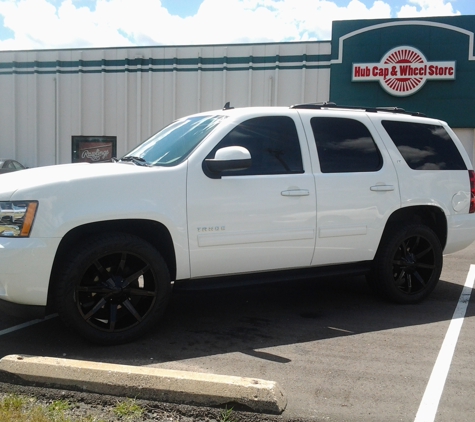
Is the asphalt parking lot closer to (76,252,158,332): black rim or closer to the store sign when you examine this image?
(76,252,158,332): black rim

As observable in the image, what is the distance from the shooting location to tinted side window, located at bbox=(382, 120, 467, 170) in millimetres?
5699

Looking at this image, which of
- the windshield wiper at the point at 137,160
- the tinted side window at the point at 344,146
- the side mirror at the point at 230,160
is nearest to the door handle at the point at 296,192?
the tinted side window at the point at 344,146

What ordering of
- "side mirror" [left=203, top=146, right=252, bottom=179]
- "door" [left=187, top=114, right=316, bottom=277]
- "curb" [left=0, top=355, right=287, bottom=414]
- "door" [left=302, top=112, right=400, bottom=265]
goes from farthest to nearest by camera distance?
"door" [left=302, top=112, right=400, bottom=265] → "door" [left=187, top=114, right=316, bottom=277] → "side mirror" [left=203, top=146, right=252, bottom=179] → "curb" [left=0, top=355, right=287, bottom=414]

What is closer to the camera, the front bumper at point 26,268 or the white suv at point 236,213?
the front bumper at point 26,268

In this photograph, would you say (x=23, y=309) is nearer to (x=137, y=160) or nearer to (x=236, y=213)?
(x=137, y=160)

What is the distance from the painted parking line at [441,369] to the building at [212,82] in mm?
14112

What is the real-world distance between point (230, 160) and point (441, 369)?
2177 mm

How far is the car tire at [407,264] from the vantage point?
552 cm

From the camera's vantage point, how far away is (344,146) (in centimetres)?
532

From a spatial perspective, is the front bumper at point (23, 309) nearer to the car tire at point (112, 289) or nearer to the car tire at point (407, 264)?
the car tire at point (112, 289)

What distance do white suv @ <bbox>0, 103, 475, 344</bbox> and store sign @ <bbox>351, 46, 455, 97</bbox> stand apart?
13.4 metres

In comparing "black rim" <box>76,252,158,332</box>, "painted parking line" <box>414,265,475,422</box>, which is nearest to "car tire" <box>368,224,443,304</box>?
"painted parking line" <box>414,265,475,422</box>

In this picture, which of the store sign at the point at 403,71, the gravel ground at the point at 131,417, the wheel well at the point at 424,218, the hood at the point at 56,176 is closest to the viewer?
the gravel ground at the point at 131,417

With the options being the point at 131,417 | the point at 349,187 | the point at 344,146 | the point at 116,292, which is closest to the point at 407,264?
the point at 349,187
